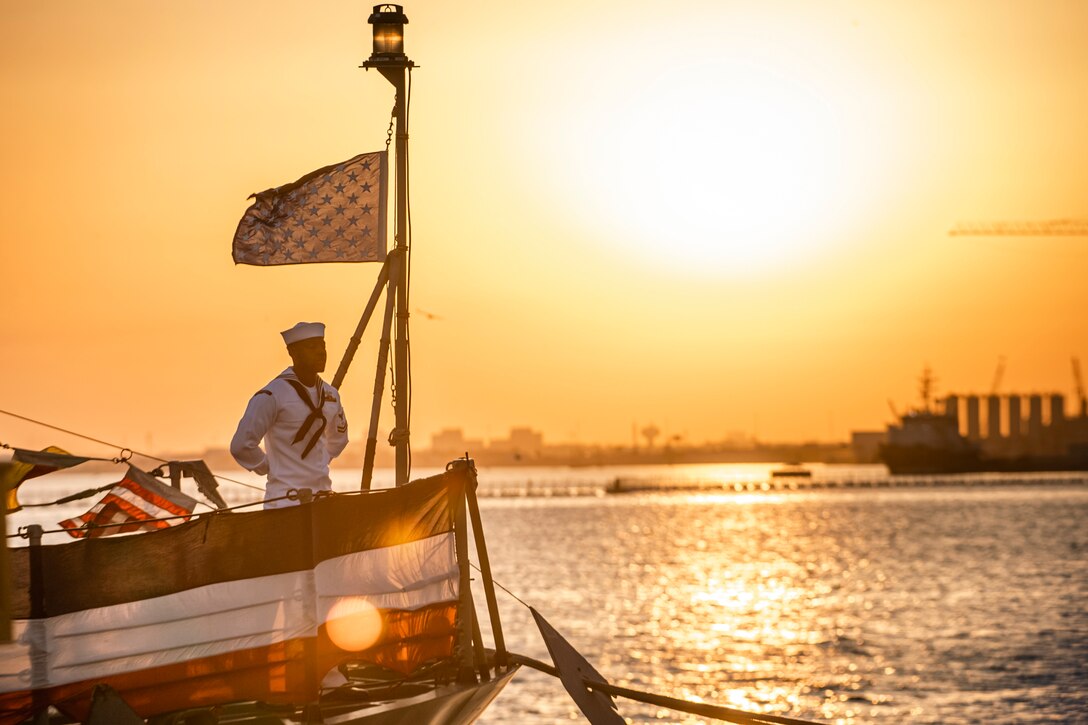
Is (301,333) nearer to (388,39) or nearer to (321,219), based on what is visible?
(321,219)

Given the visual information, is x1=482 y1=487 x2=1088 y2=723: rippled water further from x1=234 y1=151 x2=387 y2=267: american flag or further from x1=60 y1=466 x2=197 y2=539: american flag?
x1=60 y1=466 x2=197 y2=539: american flag

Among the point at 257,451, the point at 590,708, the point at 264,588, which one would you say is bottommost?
the point at 590,708

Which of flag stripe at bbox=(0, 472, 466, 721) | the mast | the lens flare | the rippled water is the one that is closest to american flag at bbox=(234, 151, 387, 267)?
the mast

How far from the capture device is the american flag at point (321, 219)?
13.7 meters

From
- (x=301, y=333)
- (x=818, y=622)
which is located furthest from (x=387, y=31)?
(x=818, y=622)

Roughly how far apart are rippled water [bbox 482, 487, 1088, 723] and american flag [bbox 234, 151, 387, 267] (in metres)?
18.9

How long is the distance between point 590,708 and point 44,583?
458 centimetres

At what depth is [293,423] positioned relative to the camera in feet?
A: 38.5

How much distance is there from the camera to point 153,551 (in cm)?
999

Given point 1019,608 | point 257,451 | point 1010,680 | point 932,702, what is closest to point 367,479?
point 257,451

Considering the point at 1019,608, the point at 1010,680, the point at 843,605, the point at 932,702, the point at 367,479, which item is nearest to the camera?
the point at 367,479

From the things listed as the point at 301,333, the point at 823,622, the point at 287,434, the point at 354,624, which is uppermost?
the point at 301,333

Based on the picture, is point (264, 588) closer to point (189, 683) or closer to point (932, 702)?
point (189, 683)

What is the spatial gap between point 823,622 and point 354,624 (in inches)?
1784
